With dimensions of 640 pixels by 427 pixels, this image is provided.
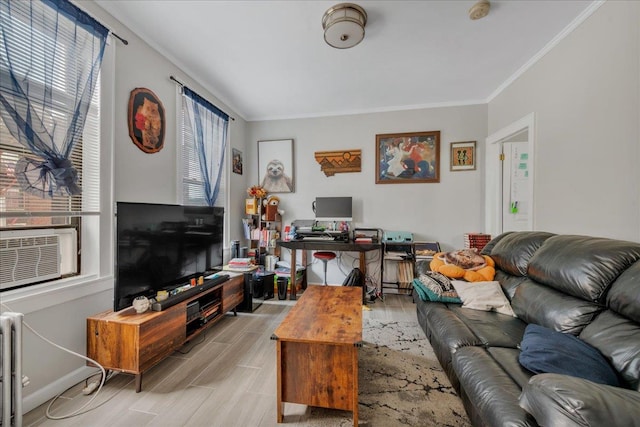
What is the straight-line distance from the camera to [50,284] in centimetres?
162

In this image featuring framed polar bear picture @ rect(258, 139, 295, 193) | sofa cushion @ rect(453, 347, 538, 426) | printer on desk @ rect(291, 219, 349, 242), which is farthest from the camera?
framed polar bear picture @ rect(258, 139, 295, 193)

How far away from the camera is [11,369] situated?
4.05 feet

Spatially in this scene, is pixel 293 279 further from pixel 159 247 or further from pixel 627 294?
pixel 627 294

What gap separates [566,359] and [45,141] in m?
2.99

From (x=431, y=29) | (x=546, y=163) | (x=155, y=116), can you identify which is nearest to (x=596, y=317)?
(x=546, y=163)

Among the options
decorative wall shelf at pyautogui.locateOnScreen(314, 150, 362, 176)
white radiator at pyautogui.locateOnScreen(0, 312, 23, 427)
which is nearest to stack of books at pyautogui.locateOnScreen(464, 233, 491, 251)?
decorative wall shelf at pyautogui.locateOnScreen(314, 150, 362, 176)

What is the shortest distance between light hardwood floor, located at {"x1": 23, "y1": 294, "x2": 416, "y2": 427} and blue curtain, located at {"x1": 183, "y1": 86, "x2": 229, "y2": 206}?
1714mm

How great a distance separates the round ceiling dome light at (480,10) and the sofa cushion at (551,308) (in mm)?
2058

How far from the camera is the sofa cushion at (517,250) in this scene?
1954mm

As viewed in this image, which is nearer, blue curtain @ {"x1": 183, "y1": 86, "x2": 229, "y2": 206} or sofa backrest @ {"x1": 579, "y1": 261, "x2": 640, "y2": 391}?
sofa backrest @ {"x1": 579, "y1": 261, "x2": 640, "y2": 391}


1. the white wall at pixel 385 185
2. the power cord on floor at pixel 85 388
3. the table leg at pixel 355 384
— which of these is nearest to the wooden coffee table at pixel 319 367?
the table leg at pixel 355 384

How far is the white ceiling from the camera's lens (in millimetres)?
1909

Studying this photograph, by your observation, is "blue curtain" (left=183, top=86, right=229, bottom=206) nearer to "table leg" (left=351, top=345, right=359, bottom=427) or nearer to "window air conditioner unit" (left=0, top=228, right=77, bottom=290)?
"window air conditioner unit" (left=0, top=228, right=77, bottom=290)

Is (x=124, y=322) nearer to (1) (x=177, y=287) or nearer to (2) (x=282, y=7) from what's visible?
(1) (x=177, y=287)
